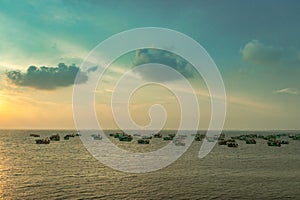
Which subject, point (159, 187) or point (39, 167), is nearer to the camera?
point (159, 187)

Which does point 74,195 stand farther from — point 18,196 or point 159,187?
point 159,187

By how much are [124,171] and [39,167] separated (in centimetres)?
1507

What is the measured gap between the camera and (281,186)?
37.3 meters

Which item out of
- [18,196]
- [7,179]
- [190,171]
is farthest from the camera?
[190,171]

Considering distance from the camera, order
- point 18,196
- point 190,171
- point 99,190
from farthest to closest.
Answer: point 190,171
point 99,190
point 18,196

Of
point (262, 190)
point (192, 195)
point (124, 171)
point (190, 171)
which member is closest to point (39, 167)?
point (124, 171)

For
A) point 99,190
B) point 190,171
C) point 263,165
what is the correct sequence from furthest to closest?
point 263,165 < point 190,171 < point 99,190

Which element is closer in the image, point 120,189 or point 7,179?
point 120,189

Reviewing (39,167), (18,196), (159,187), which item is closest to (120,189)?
(159,187)

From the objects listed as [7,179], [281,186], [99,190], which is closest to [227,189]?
[281,186]

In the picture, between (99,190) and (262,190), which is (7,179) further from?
(262,190)

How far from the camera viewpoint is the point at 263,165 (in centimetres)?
5722

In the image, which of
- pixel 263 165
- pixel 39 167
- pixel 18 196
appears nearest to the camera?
pixel 18 196

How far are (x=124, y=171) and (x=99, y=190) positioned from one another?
46.6 feet
